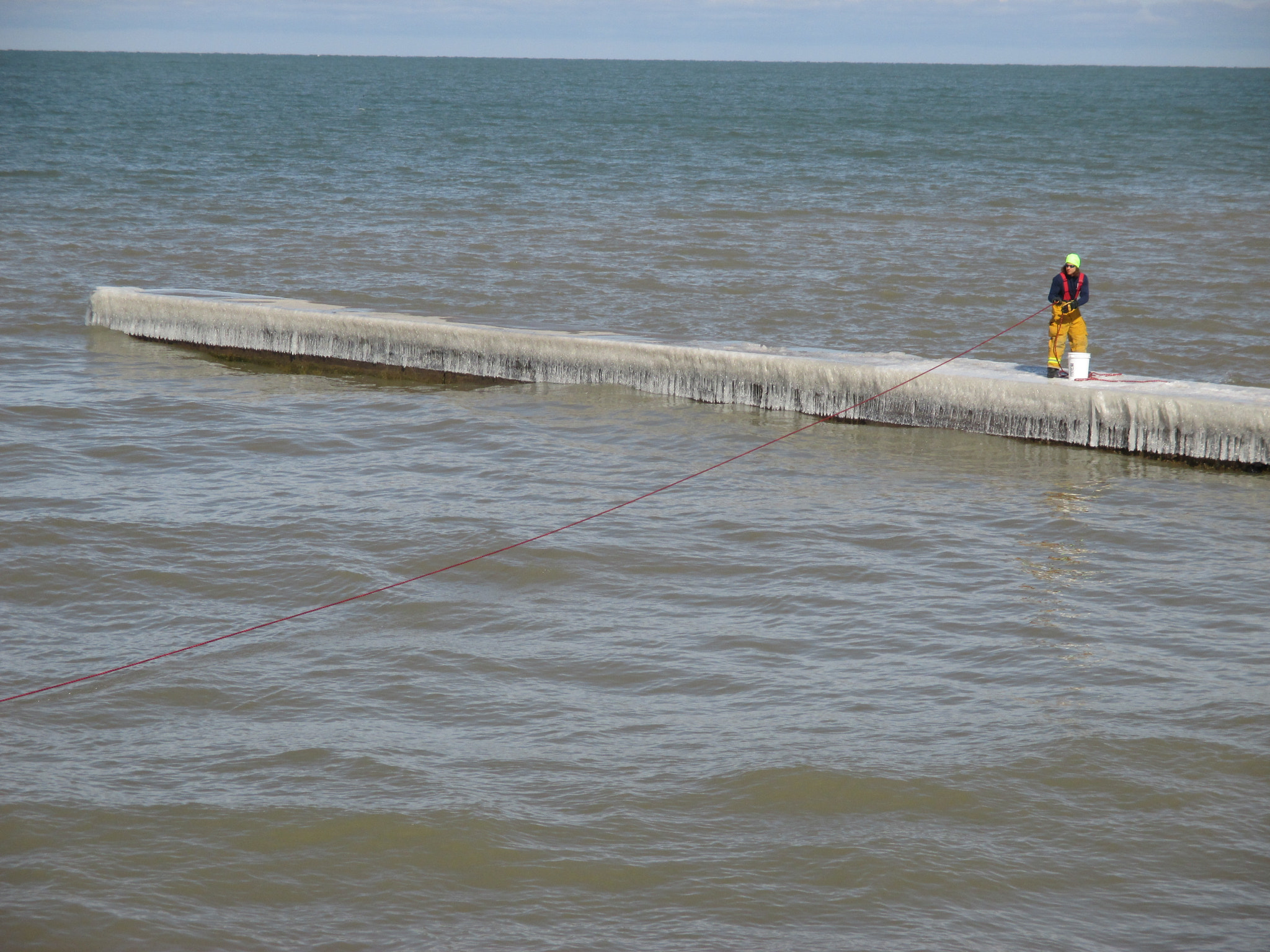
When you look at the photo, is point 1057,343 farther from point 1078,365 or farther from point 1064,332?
point 1078,365

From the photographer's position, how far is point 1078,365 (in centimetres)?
898

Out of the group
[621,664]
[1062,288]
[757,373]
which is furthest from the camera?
[757,373]

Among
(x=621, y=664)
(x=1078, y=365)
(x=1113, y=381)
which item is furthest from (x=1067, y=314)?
(x=621, y=664)

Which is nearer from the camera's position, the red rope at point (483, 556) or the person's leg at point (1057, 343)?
the red rope at point (483, 556)

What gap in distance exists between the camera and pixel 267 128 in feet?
153

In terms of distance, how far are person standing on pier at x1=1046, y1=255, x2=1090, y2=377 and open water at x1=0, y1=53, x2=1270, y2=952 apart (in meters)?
0.82

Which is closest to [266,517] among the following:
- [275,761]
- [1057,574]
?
[275,761]

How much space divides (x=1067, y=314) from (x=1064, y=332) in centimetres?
14

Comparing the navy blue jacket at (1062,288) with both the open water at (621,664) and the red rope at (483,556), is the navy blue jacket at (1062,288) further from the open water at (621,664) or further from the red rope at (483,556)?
the open water at (621,664)

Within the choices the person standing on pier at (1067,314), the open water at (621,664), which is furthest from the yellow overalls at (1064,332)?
the open water at (621,664)

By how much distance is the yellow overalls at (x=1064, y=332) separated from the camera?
910 centimetres

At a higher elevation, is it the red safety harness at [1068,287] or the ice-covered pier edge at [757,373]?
the red safety harness at [1068,287]

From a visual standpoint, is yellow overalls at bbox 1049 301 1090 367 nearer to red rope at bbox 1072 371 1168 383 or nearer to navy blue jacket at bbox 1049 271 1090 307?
navy blue jacket at bbox 1049 271 1090 307

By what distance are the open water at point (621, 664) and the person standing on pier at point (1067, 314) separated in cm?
82
